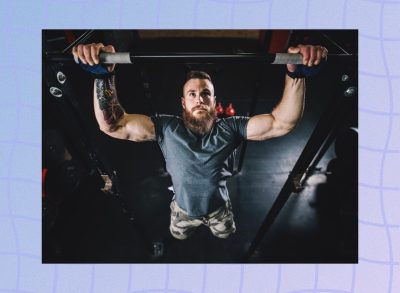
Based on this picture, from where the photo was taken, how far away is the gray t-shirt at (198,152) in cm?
150

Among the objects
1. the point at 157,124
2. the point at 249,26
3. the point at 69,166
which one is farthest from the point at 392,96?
the point at 69,166

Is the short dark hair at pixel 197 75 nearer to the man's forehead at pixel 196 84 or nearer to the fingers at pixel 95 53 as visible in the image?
the man's forehead at pixel 196 84

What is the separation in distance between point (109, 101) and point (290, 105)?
83cm

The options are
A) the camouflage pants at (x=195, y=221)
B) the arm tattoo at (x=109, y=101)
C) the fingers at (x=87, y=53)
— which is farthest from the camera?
the camouflage pants at (x=195, y=221)

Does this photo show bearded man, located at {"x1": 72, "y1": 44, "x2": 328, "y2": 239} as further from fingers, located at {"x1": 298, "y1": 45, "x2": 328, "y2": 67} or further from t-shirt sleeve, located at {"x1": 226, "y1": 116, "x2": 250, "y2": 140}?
fingers, located at {"x1": 298, "y1": 45, "x2": 328, "y2": 67}

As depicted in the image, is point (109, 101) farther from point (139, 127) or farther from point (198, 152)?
point (198, 152)

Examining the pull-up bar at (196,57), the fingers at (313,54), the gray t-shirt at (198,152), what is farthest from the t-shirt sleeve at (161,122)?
the fingers at (313,54)

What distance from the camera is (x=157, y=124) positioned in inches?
59.6

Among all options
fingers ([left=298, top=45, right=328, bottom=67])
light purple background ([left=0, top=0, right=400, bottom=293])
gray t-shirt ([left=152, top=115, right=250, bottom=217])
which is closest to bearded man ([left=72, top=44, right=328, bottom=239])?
gray t-shirt ([left=152, top=115, right=250, bottom=217])

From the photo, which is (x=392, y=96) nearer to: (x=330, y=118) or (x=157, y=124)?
(x=330, y=118)

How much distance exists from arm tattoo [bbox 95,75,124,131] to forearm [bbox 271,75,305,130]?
76 cm

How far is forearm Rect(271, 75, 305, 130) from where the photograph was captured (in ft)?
4.27

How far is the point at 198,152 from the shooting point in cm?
151

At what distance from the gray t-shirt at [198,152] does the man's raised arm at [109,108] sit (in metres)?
0.08
